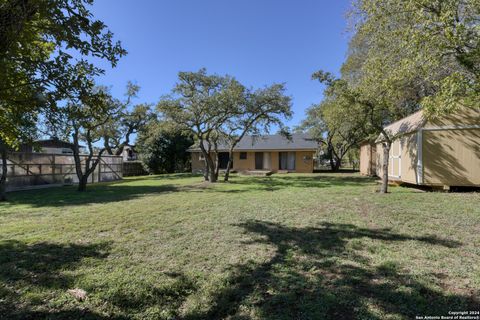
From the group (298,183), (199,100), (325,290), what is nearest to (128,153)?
(199,100)

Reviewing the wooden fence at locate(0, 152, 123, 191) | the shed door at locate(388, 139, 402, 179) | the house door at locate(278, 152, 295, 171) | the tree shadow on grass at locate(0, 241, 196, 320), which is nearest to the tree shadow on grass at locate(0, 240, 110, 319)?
the tree shadow on grass at locate(0, 241, 196, 320)

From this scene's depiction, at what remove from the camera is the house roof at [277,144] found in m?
24.5

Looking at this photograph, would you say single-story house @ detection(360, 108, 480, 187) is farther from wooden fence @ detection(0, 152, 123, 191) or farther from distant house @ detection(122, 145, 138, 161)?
distant house @ detection(122, 145, 138, 161)

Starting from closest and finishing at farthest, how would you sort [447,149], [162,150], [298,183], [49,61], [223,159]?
[49,61]
[447,149]
[298,183]
[162,150]
[223,159]

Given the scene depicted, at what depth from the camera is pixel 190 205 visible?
8.16 m

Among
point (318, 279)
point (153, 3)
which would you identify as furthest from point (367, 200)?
point (153, 3)

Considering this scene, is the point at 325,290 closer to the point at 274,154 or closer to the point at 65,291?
the point at 65,291

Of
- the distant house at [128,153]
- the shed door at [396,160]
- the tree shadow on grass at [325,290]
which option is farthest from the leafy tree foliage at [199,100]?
the distant house at [128,153]

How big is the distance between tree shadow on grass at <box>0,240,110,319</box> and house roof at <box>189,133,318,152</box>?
19.6 m

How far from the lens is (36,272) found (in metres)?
3.54

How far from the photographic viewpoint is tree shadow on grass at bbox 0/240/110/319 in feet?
8.71

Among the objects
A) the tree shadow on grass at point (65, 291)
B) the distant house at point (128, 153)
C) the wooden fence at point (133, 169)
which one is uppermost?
the distant house at point (128, 153)

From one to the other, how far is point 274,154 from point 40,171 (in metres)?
17.6

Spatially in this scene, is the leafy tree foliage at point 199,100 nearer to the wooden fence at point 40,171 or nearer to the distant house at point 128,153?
the wooden fence at point 40,171
